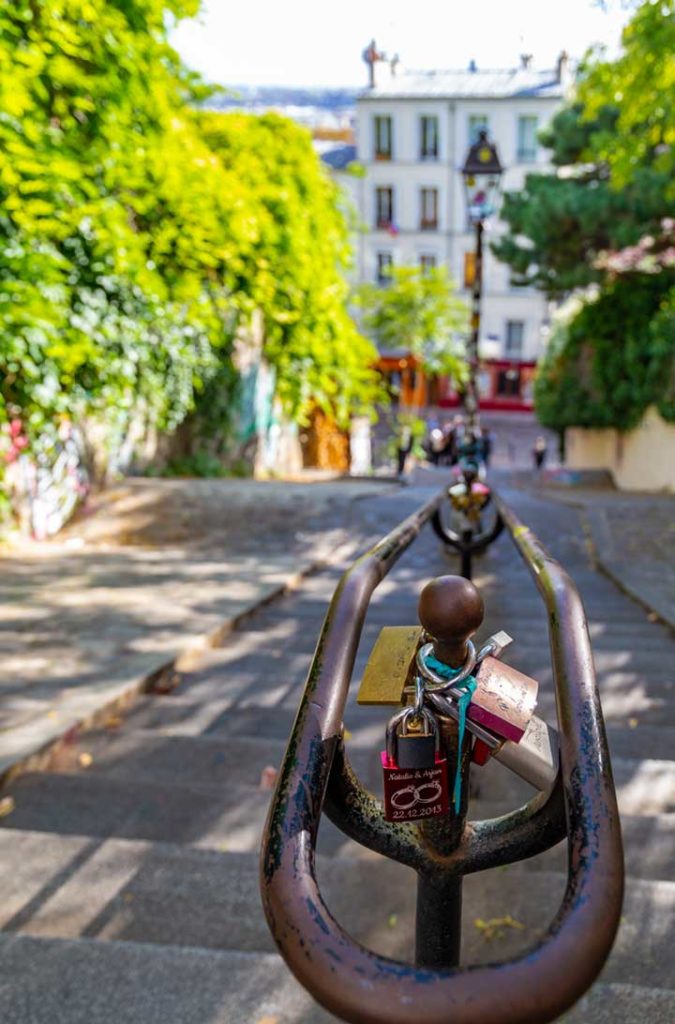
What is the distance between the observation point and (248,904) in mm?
2035

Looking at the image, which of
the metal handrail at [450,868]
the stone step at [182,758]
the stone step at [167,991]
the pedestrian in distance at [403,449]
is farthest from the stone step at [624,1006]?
the pedestrian in distance at [403,449]

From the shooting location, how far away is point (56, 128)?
7695 millimetres

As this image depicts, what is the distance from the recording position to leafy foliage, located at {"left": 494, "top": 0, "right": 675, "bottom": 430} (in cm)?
1327

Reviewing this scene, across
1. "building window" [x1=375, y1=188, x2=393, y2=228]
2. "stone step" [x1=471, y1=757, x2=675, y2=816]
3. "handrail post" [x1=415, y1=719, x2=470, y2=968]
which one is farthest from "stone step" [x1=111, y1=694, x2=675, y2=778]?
"building window" [x1=375, y1=188, x2=393, y2=228]

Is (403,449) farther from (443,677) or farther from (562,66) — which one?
(562,66)

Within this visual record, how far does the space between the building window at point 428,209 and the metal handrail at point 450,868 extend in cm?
3845

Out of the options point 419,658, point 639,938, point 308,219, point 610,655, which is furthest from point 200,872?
point 308,219

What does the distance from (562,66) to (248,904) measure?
1597 inches

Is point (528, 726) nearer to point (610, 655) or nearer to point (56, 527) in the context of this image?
point (610, 655)

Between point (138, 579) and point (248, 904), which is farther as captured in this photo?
point (138, 579)

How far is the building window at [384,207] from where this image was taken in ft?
120

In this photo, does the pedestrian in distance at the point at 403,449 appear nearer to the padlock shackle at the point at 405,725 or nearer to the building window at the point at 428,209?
the padlock shackle at the point at 405,725

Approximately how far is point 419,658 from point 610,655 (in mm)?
3773

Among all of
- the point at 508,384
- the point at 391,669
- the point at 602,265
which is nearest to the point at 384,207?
the point at 508,384
